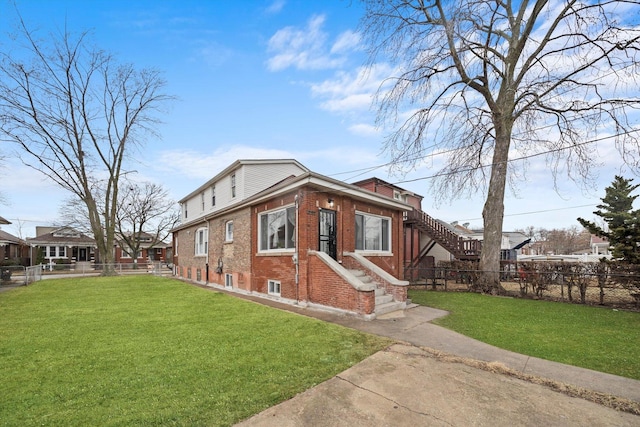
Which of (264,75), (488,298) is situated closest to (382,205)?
(488,298)

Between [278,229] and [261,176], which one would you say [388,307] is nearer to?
[278,229]

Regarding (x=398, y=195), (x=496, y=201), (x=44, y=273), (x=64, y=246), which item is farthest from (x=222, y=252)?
(x=64, y=246)

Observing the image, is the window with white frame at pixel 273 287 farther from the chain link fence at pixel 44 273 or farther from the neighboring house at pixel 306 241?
the chain link fence at pixel 44 273

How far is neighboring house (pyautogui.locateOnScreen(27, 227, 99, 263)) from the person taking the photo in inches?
1406

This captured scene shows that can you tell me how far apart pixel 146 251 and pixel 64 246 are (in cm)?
1004

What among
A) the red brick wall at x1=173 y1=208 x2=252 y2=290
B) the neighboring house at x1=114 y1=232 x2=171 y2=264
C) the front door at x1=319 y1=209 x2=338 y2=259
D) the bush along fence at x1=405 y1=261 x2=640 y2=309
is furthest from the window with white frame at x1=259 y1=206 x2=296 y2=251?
the neighboring house at x1=114 y1=232 x2=171 y2=264

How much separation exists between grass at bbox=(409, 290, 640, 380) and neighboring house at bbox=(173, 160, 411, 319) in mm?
2021

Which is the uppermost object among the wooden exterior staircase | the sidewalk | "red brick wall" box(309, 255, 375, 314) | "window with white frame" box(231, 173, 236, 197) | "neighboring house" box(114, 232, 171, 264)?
"window with white frame" box(231, 173, 236, 197)

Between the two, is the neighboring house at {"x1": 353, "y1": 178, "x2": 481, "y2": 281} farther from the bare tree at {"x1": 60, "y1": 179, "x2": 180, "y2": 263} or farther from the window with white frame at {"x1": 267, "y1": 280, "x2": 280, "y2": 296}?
the bare tree at {"x1": 60, "y1": 179, "x2": 180, "y2": 263}

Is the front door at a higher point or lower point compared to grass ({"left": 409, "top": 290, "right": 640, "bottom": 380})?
higher

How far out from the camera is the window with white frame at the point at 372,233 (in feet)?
36.4

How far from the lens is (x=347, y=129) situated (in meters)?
13.8

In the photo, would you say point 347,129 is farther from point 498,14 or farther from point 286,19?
point 498,14

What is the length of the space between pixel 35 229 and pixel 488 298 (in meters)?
69.5
